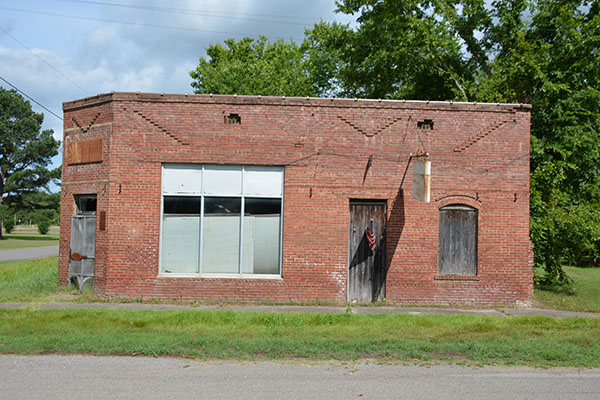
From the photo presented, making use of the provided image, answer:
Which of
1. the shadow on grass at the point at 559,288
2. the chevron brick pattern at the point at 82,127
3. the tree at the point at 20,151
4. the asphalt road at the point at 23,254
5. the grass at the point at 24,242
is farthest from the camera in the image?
the tree at the point at 20,151

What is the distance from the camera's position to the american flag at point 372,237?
42.7ft

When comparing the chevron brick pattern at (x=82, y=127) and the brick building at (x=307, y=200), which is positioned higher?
the chevron brick pattern at (x=82, y=127)

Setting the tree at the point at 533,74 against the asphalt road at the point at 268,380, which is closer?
the asphalt road at the point at 268,380

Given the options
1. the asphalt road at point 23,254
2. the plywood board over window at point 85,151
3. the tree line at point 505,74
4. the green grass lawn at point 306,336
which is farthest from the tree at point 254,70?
the green grass lawn at point 306,336

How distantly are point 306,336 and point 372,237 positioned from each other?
4549 millimetres

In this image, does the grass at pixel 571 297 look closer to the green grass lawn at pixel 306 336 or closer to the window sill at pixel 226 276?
the green grass lawn at pixel 306 336

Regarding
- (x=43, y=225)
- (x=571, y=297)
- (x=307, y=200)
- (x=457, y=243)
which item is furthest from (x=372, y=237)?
(x=43, y=225)

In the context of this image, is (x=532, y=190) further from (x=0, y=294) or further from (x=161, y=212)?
(x=0, y=294)

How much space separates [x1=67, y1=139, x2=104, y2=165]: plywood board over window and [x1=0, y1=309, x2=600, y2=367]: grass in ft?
13.4

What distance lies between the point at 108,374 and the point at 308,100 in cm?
824

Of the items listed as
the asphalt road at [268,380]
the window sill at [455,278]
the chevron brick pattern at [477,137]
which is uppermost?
the chevron brick pattern at [477,137]

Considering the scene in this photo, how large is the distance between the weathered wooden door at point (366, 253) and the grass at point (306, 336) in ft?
6.68

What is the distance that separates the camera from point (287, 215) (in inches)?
515

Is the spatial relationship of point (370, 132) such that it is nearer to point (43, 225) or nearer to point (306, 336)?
point (306, 336)
